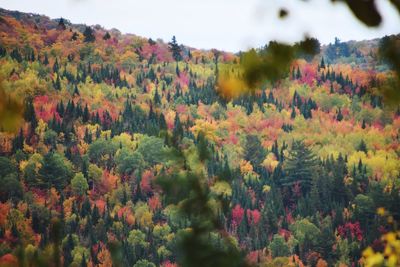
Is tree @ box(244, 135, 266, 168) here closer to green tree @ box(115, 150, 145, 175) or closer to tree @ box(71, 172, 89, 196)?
green tree @ box(115, 150, 145, 175)

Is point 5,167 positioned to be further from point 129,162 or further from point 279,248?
point 279,248

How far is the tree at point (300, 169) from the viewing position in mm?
128500

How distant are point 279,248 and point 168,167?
162 ft

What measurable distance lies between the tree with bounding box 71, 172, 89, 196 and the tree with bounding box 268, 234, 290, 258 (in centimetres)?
4215

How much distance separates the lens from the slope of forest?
9438 centimetres

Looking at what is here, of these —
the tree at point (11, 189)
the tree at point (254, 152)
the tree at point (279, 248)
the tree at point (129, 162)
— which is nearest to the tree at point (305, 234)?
the tree at point (279, 248)

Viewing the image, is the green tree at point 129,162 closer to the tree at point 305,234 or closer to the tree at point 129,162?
the tree at point 129,162

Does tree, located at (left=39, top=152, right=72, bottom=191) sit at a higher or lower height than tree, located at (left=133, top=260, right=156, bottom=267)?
higher

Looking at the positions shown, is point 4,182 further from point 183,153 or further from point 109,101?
point 183,153

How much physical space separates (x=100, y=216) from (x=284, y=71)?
105m

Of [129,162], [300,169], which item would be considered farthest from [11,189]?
[300,169]

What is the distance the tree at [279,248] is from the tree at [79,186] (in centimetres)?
4215

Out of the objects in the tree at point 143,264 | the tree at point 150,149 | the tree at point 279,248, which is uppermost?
the tree at point 150,149

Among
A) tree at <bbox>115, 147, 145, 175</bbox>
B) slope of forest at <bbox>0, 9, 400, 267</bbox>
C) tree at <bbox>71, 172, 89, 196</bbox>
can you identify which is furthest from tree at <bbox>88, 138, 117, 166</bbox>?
tree at <bbox>71, 172, 89, 196</bbox>
